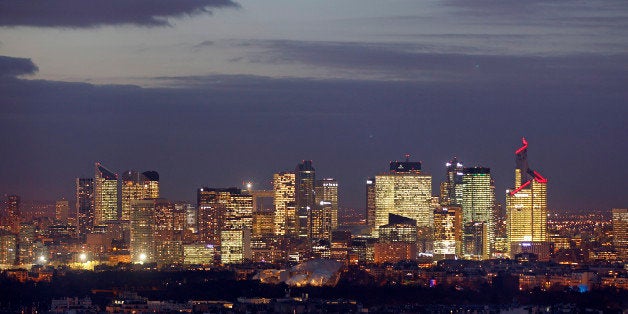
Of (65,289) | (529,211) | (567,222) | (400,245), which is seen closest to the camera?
(65,289)

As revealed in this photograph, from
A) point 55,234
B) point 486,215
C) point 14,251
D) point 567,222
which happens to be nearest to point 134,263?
point 14,251

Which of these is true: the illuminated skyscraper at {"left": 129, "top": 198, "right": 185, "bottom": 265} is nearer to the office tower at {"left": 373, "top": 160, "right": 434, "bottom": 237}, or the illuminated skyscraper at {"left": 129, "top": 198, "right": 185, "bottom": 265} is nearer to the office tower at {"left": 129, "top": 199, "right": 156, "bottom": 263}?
the office tower at {"left": 129, "top": 199, "right": 156, "bottom": 263}

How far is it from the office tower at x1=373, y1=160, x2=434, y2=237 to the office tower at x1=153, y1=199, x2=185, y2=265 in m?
16.8

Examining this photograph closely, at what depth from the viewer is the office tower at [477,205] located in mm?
125500

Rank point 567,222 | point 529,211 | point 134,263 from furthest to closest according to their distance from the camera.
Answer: point 567,222
point 529,211
point 134,263

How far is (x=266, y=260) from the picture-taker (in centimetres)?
11712

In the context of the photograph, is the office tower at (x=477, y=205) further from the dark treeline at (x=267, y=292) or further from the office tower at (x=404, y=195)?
the dark treeline at (x=267, y=292)

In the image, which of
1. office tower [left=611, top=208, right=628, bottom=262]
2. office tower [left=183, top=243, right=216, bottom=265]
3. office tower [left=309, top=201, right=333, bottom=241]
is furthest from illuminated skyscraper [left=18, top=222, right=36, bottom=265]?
office tower [left=611, top=208, right=628, bottom=262]

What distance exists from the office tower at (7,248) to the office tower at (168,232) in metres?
8.57

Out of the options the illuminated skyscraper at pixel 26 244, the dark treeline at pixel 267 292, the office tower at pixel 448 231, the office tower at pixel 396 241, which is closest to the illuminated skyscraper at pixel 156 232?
the illuminated skyscraper at pixel 26 244

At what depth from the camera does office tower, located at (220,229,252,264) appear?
11750 cm

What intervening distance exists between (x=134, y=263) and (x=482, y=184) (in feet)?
98.8

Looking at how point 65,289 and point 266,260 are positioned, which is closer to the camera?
point 65,289

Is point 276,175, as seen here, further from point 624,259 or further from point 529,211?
point 624,259
